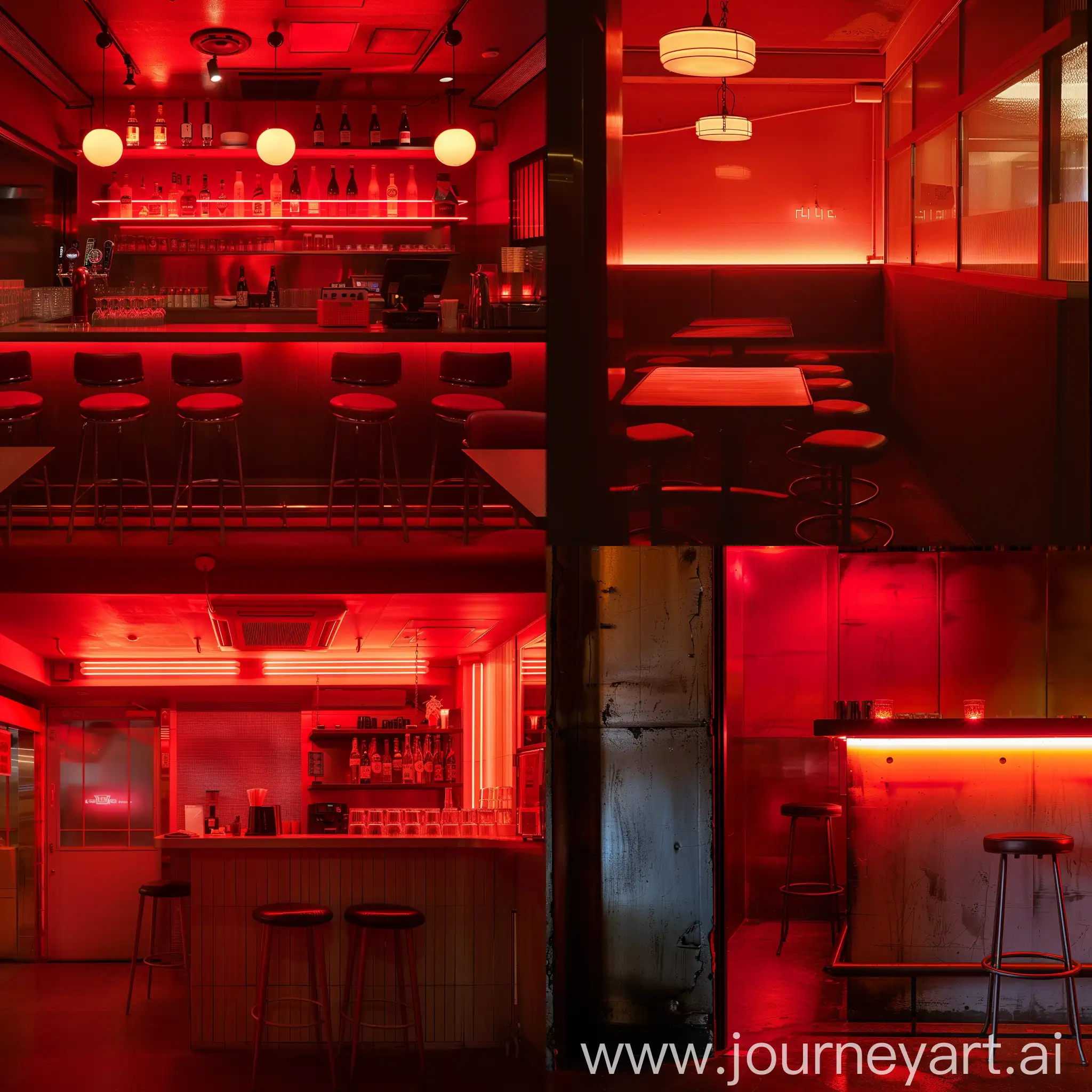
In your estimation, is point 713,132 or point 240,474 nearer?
point 713,132

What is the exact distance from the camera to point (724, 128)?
4.46 meters

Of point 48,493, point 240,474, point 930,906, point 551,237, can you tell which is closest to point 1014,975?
point 930,906

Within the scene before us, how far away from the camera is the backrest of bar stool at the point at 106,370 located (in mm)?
7531

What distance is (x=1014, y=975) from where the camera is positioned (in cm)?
541

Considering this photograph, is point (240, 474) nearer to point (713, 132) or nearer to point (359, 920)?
point (359, 920)

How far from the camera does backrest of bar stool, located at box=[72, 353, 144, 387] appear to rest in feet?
24.7

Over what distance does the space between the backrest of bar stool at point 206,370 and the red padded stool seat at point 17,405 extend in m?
0.75

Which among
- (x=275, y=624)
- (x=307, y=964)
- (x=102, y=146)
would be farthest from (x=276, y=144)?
(x=307, y=964)

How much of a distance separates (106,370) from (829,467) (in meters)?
4.61

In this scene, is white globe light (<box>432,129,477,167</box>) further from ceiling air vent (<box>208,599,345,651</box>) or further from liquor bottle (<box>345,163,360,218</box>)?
ceiling air vent (<box>208,599,345,651</box>)

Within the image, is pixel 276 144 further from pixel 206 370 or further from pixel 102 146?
pixel 206 370

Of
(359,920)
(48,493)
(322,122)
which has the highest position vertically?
(322,122)

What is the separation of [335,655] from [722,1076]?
279 inches

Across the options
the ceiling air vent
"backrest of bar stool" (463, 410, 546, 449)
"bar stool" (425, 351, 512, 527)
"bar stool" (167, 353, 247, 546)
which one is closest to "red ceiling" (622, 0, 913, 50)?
"backrest of bar stool" (463, 410, 546, 449)
